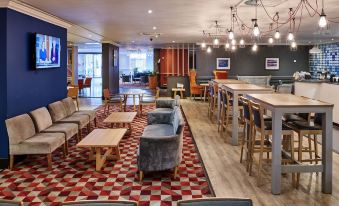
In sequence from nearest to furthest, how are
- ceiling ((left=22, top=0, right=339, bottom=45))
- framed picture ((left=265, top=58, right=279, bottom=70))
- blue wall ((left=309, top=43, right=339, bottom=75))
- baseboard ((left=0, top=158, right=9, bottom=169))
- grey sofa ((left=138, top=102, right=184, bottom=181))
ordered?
grey sofa ((left=138, top=102, right=184, bottom=181)) → baseboard ((left=0, top=158, right=9, bottom=169)) → ceiling ((left=22, top=0, right=339, bottom=45)) → blue wall ((left=309, top=43, right=339, bottom=75)) → framed picture ((left=265, top=58, right=279, bottom=70))

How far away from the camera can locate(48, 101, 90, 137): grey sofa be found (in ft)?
24.4

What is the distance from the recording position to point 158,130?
6.91 metres

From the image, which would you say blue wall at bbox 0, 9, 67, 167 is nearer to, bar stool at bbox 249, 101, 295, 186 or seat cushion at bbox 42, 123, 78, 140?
seat cushion at bbox 42, 123, 78, 140

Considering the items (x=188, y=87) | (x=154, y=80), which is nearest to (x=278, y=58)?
(x=188, y=87)

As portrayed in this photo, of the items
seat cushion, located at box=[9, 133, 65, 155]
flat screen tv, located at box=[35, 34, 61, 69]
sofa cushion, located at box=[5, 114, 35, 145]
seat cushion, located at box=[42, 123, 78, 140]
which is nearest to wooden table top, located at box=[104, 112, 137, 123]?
seat cushion, located at box=[42, 123, 78, 140]

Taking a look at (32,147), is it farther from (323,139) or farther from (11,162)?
(323,139)

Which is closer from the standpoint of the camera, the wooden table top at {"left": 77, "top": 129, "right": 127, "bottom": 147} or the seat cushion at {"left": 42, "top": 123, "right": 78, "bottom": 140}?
the wooden table top at {"left": 77, "top": 129, "right": 127, "bottom": 147}

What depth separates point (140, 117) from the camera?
36.8 feet

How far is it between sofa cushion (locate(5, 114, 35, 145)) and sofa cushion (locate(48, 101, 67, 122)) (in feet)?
4.01

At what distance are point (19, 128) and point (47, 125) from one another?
43.5 inches

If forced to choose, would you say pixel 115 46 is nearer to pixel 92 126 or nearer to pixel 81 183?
pixel 92 126

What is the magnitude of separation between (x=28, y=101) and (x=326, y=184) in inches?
207

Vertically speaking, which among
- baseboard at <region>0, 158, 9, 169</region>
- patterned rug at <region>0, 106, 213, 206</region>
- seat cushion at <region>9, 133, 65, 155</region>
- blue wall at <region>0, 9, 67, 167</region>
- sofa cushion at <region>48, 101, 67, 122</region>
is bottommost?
patterned rug at <region>0, 106, 213, 206</region>

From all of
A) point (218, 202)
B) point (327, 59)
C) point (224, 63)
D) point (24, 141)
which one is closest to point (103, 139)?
point (24, 141)
